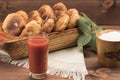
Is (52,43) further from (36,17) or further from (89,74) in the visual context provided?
(89,74)

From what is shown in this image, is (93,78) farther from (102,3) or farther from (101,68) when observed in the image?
(102,3)

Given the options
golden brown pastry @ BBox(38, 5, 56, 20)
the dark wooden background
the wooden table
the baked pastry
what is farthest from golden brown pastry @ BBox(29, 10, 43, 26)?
the dark wooden background

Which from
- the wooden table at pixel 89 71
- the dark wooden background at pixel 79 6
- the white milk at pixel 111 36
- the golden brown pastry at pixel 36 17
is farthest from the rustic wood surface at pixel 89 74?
the dark wooden background at pixel 79 6

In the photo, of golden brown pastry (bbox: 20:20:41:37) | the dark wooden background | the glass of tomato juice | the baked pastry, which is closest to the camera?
the glass of tomato juice

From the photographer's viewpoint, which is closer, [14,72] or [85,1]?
[14,72]

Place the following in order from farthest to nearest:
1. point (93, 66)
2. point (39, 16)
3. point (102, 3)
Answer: point (102, 3) < point (39, 16) < point (93, 66)

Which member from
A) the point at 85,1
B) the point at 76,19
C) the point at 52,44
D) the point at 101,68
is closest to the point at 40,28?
the point at 52,44

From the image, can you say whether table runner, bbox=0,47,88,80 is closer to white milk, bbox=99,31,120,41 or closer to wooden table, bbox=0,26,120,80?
wooden table, bbox=0,26,120,80
